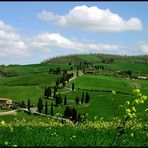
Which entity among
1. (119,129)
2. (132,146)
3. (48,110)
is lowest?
(48,110)

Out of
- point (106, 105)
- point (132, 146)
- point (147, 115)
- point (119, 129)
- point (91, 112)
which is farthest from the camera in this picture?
point (106, 105)

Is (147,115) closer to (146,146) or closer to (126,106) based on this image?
(146,146)

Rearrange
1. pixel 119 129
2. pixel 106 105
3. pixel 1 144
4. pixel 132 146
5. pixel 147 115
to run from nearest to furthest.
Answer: pixel 119 129 < pixel 1 144 < pixel 147 115 < pixel 132 146 < pixel 106 105

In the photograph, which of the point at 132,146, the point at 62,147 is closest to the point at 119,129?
the point at 62,147

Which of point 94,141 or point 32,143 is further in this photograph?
point 94,141

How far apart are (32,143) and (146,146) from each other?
7.63ft

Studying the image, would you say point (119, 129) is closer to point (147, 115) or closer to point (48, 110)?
point (147, 115)

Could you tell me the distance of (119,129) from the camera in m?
7.38

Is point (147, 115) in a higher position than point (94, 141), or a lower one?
higher

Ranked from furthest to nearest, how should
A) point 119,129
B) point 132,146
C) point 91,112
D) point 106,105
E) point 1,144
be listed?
point 106,105 → point 91,112 → point 132,146 → point 1,144 → point 119,129

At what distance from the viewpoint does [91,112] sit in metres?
185

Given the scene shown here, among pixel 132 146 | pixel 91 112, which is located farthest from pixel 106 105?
pixel 132 146

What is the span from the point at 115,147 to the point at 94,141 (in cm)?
121

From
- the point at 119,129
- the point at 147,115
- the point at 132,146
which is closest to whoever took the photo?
the point at 119,129
